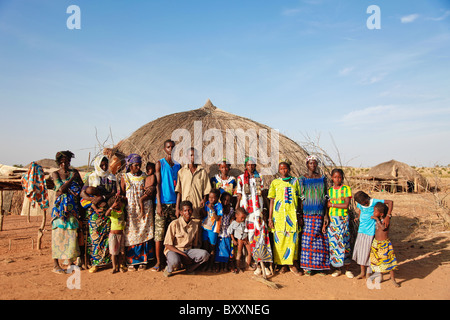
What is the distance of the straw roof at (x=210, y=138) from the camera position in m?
6.21

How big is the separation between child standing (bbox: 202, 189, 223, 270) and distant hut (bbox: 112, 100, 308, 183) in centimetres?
102

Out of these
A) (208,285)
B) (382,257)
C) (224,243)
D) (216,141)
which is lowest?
(208,285)

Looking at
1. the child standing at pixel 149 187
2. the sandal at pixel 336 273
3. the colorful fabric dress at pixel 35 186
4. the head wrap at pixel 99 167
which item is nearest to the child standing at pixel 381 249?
the sandal at pixel 336 273

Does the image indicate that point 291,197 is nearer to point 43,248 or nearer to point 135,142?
point 135,142

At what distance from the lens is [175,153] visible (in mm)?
5551

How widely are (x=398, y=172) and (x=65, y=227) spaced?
63.9ft

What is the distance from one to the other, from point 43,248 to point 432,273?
7359 mm

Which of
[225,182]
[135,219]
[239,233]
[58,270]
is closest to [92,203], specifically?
[135,219]

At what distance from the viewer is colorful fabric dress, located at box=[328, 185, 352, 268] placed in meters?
4.77

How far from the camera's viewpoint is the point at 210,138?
6367mm

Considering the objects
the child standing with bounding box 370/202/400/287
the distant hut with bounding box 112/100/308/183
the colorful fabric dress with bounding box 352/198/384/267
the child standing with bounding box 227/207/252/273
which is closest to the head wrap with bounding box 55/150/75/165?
the distant hut with bounding box 112/100/308/183

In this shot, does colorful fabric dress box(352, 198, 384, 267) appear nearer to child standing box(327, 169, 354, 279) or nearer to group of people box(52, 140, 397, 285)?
group of people box(52, 140, 397, 285)

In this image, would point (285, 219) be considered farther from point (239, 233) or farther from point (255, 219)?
point (239, 233)

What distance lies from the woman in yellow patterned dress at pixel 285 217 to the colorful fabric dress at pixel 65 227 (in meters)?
2.98
